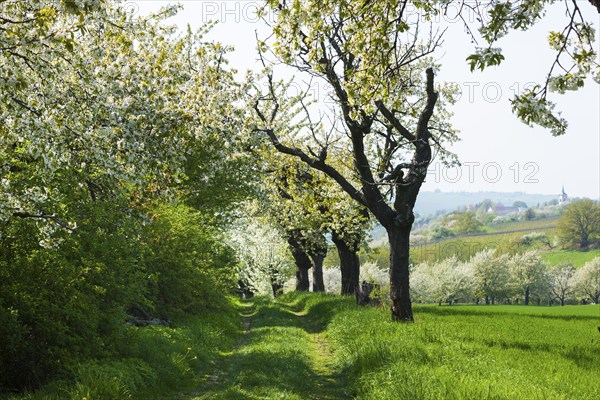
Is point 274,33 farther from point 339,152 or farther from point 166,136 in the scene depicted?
point 339,152

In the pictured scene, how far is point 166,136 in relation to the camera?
13.5 meters

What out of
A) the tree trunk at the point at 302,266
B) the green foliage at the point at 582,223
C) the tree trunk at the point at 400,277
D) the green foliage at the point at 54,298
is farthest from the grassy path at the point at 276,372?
the green foliage at the point at 582,223

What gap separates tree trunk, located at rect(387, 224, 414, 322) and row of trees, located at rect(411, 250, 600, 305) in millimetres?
79773

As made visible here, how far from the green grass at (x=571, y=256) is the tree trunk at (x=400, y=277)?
521 feet

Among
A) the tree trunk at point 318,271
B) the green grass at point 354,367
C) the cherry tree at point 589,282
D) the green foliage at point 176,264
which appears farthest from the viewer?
the cherry tree at point 589,282

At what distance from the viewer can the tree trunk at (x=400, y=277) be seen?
18391mm

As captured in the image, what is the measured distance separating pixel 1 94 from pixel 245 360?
9.37 m

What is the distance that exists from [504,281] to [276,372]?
333ft

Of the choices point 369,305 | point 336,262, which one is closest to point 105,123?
point 369,305

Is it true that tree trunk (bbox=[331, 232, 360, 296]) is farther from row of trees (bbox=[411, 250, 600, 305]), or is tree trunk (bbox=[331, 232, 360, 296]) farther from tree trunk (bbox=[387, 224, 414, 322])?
row of trees (bbox=[411, 250, 600, 305])

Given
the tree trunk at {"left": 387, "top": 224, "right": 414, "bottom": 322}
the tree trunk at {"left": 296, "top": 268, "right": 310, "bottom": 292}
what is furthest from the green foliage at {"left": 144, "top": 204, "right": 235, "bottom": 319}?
the tree trunk at {"left": 296, "top": 268, "right": 310, "bottom": 292}

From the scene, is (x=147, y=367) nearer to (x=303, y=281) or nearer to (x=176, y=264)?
(x=176, y=264)

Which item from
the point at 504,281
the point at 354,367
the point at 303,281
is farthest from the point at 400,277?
the point at 504,281

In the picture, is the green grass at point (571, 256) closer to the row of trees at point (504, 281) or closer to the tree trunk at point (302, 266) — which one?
the row of trees at point (504, 281)
